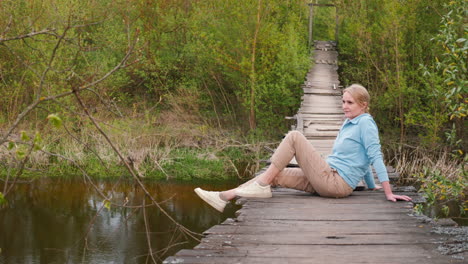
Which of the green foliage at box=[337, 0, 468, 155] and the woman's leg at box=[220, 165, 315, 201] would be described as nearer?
the woman's leg at box=[220, 165, 315, 201]

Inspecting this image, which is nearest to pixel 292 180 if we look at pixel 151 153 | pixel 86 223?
pixel 86 223

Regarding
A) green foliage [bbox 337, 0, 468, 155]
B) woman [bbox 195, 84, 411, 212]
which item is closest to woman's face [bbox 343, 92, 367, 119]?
woman [bbox 195, 84, 411, 212]

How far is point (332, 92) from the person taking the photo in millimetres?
12727

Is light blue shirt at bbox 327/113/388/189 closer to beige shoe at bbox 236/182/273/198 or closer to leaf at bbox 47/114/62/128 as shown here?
beige shoe at bbox 236/182/273/198

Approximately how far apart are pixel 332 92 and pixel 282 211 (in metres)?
8.68

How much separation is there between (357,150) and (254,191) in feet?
2.83

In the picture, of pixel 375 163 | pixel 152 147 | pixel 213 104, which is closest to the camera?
pixel 375 163

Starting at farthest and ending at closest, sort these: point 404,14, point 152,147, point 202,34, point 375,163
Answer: point 202,34
point 404,14
point 152,147
point 375,163

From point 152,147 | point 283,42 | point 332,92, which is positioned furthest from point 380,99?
point 152,147

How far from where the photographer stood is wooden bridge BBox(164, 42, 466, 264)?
325 centimetres

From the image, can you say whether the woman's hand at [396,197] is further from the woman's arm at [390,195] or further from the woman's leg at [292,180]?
the woman's leg at [292,180]

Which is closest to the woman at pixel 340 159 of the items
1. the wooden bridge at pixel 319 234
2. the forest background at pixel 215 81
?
the wooden bridge at pixel 319 234

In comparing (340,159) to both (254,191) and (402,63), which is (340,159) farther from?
(402,63)

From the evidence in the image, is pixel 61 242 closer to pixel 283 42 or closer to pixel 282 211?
pixel 282 211
